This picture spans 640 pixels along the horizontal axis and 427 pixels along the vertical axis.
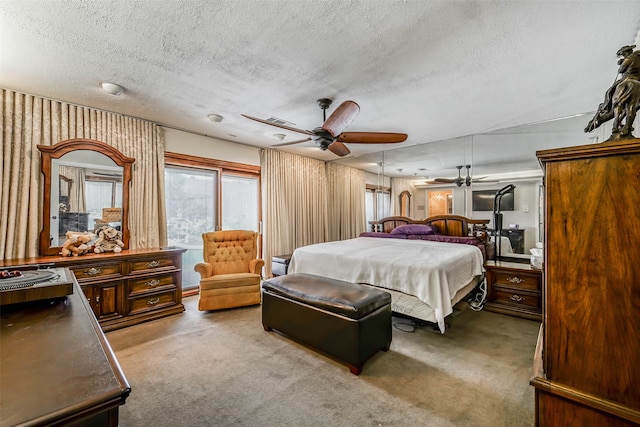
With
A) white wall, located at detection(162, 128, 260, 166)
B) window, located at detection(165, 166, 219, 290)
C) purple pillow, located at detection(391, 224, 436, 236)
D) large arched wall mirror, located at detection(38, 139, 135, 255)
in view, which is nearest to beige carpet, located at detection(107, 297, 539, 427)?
large arched wall mirror, located at detection(38, 139, 135, 255)

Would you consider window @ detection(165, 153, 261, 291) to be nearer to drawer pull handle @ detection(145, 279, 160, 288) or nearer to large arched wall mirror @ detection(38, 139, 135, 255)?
large arched wall mirror @ detection(38, 139, 135, 255)

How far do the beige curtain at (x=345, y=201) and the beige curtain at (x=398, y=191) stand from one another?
2.99 feet

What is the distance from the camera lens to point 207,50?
2203 mm

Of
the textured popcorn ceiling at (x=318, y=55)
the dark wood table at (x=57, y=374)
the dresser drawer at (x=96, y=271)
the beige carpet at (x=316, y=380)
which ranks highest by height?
the textured popcorn ceiling at (x=318, y=55)

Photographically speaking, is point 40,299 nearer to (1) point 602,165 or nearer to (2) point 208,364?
(2) point 208,364

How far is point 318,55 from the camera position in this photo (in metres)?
2.25

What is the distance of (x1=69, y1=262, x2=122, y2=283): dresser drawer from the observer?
2.86 m

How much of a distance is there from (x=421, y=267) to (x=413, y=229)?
2.40 meters

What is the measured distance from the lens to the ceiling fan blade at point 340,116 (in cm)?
258

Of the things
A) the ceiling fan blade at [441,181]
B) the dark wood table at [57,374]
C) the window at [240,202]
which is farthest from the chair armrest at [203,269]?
the ceiling fan blade at [441,181]

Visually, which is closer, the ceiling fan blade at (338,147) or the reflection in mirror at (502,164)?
the ceiling fan blade at (338,147)

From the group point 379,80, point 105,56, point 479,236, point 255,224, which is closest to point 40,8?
point 105,56

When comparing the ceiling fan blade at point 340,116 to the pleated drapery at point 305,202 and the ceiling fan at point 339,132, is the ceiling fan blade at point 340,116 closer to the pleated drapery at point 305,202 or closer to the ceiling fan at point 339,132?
the ceiling fan at point 339,132

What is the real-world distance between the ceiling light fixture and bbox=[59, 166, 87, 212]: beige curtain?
116 centimetres
